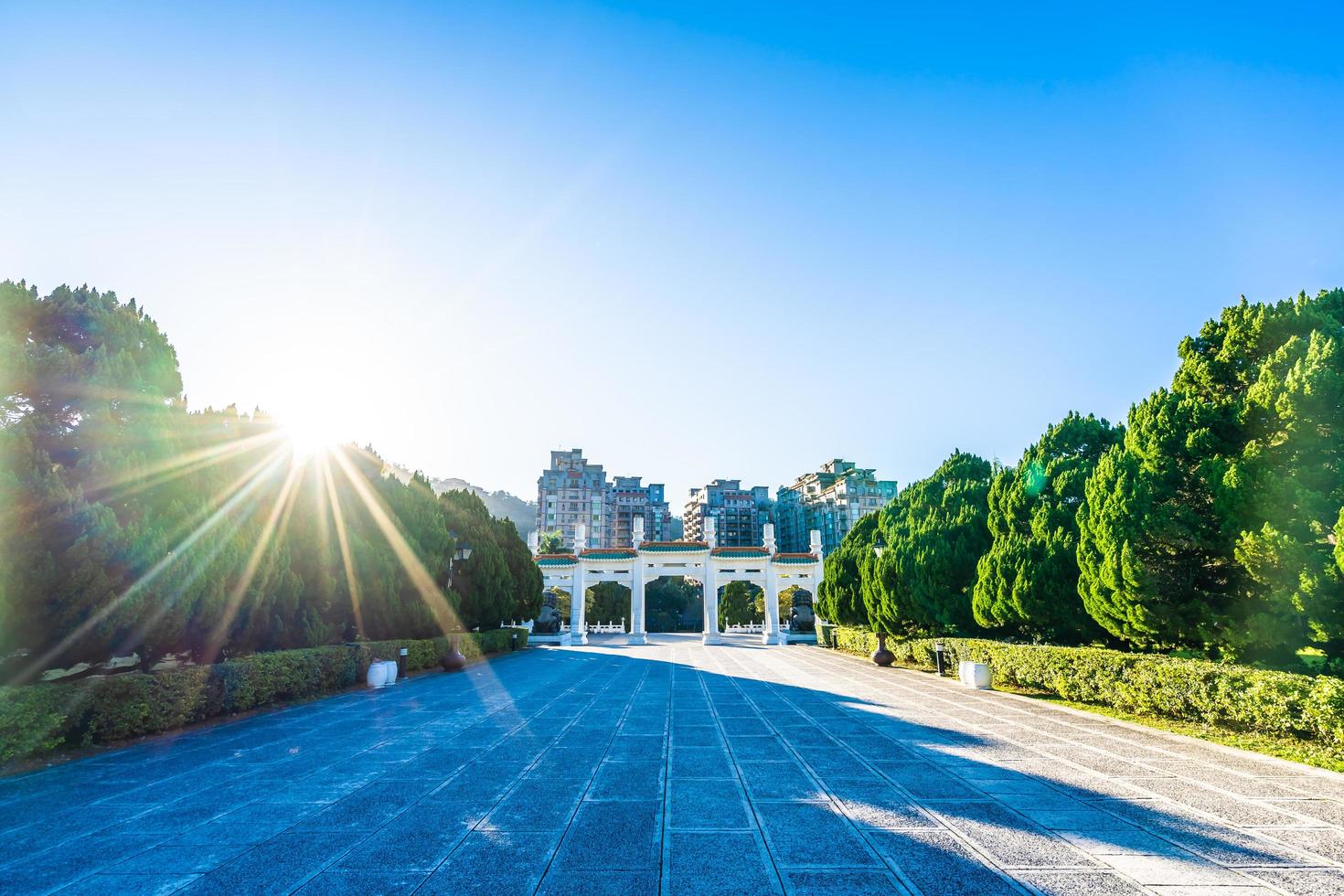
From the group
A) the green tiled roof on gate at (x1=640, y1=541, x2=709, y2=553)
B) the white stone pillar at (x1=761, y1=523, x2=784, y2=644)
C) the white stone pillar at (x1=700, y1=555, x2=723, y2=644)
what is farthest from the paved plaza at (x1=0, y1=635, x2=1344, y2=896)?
the green tiled roof on gate at (x1=640, y1=541, x2=709, y2=553)

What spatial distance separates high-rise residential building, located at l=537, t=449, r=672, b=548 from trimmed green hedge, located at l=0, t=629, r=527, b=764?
235ft

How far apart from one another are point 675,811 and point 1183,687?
8781 millimetres

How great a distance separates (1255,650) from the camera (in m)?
10.4

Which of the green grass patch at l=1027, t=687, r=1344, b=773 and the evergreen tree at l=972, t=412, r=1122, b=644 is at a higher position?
the evergreen tree at l=972, t=412, r=1122, b=644

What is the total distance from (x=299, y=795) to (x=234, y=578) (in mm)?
6490

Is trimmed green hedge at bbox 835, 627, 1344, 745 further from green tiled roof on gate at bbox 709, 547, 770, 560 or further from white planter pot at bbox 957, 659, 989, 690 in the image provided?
green tiled roof on gate at bbox 709, 547, 770, 560

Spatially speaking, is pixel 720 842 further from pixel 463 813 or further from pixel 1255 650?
pixel 1255 650

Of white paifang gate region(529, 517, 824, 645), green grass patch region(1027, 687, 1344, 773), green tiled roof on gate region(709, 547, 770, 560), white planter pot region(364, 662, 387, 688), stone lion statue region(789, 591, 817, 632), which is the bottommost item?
stone lion statue region(789, 591, 817, 632)

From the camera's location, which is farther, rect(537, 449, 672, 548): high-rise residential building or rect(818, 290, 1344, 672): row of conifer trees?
rect(537, 449, 672, 548): high-rise residential building

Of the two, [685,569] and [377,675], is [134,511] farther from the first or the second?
[685,569]

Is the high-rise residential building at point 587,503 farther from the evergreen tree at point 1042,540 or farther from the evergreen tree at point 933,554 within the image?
the evergreen tree at point 1042,540

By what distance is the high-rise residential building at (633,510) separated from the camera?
94.1 metres

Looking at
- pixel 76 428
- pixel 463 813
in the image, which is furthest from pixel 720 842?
pixel 76 428

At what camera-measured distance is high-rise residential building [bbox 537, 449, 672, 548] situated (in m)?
90.3
